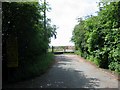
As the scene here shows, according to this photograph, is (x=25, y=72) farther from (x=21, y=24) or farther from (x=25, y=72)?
(x=21, y=24)

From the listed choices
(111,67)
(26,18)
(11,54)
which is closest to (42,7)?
(26,18)

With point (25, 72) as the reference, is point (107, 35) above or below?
above

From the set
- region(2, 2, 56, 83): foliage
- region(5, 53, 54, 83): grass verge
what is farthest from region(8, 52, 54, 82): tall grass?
region(2, 2, 56, 83): foliage

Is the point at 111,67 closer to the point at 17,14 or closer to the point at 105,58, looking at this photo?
the point at 105,58

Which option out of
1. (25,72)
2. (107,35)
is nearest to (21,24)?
(25,72)

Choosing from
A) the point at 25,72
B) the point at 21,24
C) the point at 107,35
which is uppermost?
the point at 21,24

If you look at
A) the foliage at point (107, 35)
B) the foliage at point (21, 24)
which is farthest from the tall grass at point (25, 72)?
the foliage at point (107, 35)

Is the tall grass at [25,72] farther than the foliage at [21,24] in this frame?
Yes

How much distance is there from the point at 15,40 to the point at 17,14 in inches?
53.7

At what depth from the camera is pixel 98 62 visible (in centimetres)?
Answer: 2012

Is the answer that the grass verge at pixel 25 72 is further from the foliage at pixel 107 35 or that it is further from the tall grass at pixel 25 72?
the foliage at pixel 107 35

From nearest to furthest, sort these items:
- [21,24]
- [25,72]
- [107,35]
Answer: [21,24]
[25,72]
[107,35]

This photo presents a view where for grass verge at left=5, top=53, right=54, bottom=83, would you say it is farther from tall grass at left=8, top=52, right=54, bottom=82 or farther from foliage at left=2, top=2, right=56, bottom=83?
foliage at left=2, top=2, right=56, bottom=83

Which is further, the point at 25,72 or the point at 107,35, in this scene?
the point at 107,35
